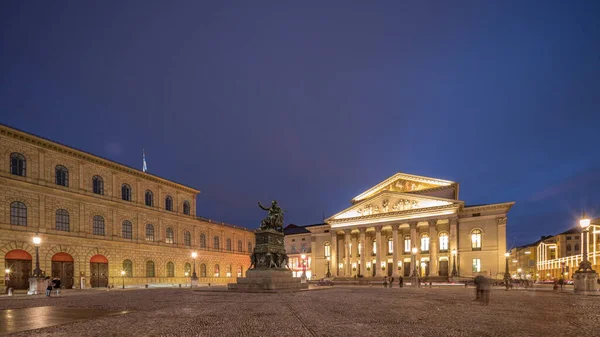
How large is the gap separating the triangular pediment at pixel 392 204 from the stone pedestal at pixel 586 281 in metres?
29.9

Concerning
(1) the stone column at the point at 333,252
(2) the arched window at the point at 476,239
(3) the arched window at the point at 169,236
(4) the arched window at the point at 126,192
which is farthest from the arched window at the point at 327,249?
(4) the arched window at the point at 126,192

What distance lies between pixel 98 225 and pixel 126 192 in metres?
6.44

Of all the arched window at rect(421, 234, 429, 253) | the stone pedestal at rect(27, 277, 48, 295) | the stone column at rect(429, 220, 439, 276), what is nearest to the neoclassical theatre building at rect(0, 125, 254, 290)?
the stone pedestal at rect(27, 277, 48, 295)

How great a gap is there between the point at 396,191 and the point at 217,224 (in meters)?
32.9

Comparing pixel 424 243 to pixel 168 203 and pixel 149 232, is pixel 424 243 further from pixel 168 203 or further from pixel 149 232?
pixel 149 232

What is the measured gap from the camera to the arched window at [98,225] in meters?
43.7

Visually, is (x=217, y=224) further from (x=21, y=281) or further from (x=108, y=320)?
(x=108, y=320)

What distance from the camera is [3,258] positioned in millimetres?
33562

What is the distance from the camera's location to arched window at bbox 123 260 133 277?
46706 millimetres

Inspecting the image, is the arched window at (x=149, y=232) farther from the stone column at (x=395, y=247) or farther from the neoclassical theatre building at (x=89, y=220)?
the stone column at (x=395, y=247)

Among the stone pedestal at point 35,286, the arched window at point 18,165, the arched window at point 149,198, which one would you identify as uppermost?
the arched window at point 18,165

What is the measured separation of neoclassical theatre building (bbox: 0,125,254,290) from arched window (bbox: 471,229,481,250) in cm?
4368

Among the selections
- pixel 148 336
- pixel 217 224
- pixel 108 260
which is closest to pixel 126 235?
pixel 108 260

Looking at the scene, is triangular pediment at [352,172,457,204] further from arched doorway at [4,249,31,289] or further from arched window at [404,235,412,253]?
arched doorway at [4,249,31,289]
